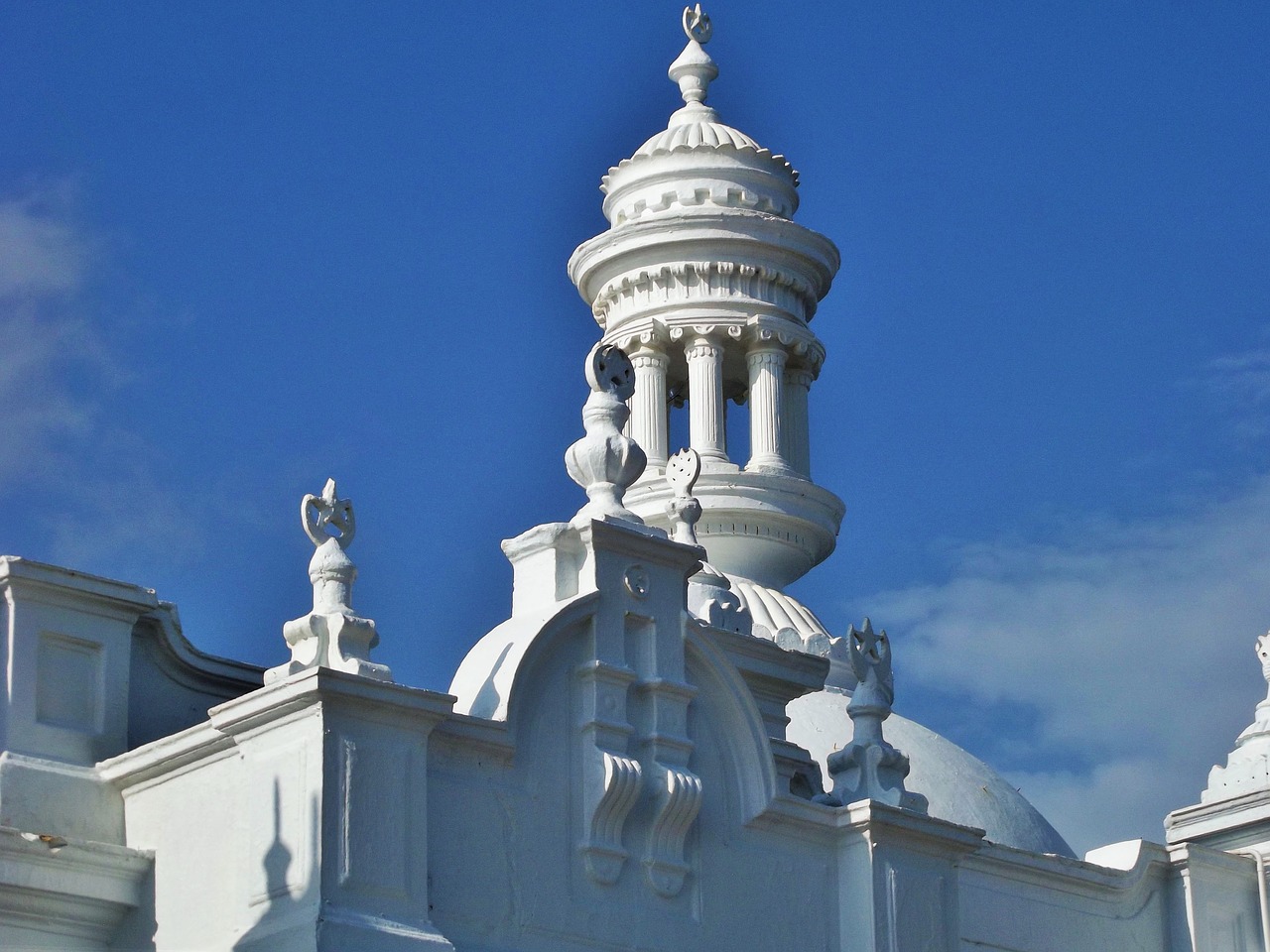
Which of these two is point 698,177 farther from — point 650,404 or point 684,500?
Result: point 684,500

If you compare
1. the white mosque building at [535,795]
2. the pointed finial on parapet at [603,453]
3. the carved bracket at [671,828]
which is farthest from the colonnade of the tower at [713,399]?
the carved bracket at [671,828]

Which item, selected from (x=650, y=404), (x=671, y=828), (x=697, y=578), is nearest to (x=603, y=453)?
(x=671, y=828)

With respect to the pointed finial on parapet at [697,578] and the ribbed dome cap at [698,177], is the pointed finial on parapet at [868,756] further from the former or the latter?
the ribbed dome cap at [698,177]

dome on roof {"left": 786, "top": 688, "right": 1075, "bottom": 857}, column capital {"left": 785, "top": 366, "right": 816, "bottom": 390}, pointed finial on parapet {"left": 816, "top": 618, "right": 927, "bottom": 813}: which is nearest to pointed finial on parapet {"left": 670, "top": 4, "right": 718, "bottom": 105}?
column capital {"left": 785, "top": 366, "right": 816, "bottom": 390}

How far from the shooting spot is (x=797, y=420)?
3369 centimetres

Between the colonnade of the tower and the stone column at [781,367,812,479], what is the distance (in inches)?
0.9

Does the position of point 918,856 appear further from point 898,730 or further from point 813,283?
point 813,283

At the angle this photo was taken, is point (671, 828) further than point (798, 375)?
No

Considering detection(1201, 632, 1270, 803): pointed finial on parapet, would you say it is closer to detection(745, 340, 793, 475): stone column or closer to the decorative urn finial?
detection(745, 340, 793, 475): stone column

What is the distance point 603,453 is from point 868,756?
349 cm

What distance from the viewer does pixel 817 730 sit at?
30.2m

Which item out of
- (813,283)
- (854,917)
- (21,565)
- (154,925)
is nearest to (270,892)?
(154,925)

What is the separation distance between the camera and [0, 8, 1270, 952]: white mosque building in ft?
71.2

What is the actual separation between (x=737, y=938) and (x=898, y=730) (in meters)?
7.27
